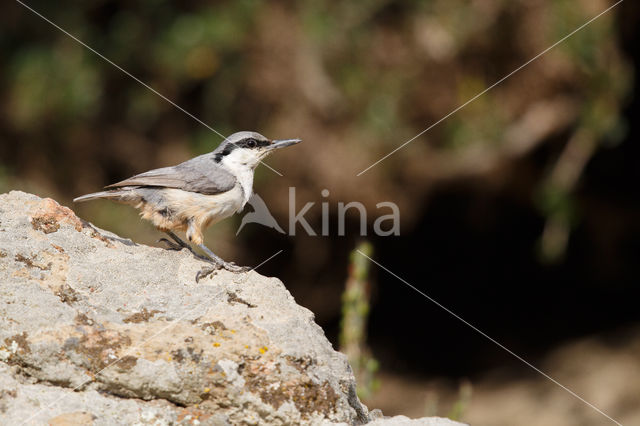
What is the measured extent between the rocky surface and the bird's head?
67.1 inches

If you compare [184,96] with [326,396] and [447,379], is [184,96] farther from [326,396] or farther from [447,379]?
[326,396]

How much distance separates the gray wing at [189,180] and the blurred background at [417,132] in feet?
9.58

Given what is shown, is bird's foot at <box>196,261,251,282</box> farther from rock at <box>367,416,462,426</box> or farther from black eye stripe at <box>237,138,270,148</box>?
black eye stripe at <box>237,138,270,148</box>

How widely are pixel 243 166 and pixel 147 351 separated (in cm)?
211

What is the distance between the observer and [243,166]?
4777 mm

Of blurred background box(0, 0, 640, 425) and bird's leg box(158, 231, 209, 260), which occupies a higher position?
blurred background box(0, 0, 640, 425)

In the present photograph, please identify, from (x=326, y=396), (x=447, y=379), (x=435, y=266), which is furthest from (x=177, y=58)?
(x=326, y=396)

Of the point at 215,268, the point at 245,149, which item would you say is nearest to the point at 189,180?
the point at 245,149

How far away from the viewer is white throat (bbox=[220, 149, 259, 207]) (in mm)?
4645

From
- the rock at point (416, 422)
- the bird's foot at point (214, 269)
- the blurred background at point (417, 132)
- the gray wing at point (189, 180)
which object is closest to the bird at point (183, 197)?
the gray wing at point (189, 180)

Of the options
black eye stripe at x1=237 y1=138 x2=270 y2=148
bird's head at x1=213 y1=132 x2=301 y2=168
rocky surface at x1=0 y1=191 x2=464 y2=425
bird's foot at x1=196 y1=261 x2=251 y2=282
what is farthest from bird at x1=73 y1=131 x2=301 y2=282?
rocky surface at x1=0 y1=191 x2=464 y2=425

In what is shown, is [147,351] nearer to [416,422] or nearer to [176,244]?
[416,422]

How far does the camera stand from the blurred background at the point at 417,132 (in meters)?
7.33

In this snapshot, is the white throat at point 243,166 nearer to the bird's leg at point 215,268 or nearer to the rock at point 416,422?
the bird's leg at point 215,268
